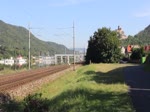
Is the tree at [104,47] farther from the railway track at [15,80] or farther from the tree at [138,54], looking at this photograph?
the railway track at [15,80]

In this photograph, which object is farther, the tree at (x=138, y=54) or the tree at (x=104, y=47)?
the tree at (x=138, y=54)

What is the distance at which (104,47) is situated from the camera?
102938mm

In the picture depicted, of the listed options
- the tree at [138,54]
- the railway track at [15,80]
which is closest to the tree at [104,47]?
the tree at [138,54]

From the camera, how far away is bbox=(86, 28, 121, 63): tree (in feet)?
337

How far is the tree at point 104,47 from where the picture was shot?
102688mm

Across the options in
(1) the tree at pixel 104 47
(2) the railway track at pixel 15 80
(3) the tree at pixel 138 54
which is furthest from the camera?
(3) the tree at pixel 138 54

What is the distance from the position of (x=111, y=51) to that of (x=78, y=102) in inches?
3370

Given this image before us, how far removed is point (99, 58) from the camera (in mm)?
103750

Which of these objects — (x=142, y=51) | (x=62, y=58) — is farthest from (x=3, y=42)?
(x=142, y=51)

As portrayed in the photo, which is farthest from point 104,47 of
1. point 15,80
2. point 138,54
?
point 15,80

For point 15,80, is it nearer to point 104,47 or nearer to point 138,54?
point 104,47

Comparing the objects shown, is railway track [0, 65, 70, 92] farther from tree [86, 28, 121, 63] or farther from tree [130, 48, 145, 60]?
tree [130, 48, 145, 60]

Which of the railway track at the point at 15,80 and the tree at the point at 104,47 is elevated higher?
the tree at the point at 104,47

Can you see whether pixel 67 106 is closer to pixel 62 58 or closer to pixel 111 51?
pixel 111 51
